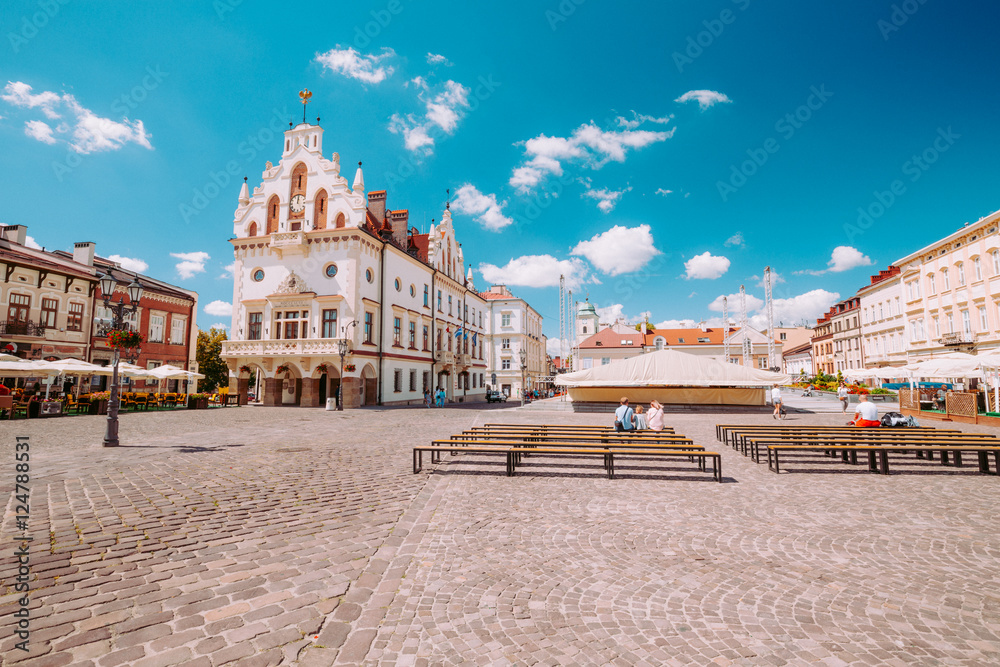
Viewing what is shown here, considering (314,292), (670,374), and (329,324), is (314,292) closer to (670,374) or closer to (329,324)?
(329,324)

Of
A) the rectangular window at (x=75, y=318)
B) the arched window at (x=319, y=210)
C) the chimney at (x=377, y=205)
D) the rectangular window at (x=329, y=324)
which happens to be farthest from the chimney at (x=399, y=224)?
the rectangular window at (x=75, y=318)

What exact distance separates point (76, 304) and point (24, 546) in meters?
38.0

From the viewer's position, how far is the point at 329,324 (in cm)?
3219

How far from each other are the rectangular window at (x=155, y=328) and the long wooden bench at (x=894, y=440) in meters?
44.5

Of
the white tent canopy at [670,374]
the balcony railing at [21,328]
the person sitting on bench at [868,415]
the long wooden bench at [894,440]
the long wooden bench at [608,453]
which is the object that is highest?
the balcony railing at [21,328]

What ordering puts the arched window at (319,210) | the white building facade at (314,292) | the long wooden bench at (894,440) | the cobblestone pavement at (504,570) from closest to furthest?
1. the cobblestone pavement at (504,570)
2. the long wooden bench at (894,440)
3. the white building facade at (314,292)
4. the arched window at (319,210)

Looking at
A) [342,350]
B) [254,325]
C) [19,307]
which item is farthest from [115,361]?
[19,307]

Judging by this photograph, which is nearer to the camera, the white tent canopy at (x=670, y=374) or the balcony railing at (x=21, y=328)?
the white tent canopy at (x=670, y=374)

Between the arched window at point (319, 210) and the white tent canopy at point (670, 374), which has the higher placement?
the arched window at point (319, 210)

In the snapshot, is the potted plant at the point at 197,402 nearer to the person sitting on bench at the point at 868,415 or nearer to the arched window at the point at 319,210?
the arched window at the point at 319,210

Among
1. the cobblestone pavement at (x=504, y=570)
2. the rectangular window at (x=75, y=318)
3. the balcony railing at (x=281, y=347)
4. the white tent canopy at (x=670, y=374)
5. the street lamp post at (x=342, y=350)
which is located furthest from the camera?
the rectangular window at (x=75, y=318)

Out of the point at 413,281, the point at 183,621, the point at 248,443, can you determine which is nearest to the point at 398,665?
the point at 183,621

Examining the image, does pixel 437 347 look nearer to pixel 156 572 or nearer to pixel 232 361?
pixel 232 361

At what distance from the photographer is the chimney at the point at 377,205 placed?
4050 centimetres
